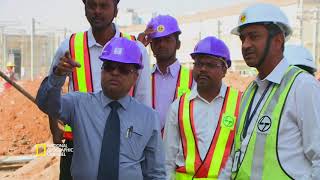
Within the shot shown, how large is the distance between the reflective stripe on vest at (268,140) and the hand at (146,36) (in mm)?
1958

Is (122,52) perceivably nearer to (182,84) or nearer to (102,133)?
(102,133)

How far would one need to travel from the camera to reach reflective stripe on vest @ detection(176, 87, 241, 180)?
412cm

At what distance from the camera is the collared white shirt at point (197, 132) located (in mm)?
4176

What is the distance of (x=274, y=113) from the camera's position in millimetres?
2965

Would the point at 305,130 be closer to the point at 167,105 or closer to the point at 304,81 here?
the point at 304,81

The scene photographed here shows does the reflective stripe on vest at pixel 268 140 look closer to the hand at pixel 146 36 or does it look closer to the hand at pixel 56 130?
the hand at pixel 56 130

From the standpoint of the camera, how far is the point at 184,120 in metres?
4.21

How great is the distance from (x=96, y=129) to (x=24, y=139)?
15.4 metres

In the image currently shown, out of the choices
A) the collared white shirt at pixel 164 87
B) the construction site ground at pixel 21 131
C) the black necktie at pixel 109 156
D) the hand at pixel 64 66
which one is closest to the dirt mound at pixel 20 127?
the construction site ground at pixel 21 131

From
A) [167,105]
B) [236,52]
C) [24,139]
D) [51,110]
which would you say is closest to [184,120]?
[167,105]

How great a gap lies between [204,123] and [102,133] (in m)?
1.13

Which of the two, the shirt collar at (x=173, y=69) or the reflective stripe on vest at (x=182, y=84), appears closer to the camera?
the reflective stripe on vest at (x=182, y=84)

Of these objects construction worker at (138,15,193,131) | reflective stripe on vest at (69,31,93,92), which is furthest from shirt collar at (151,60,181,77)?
reflective stripe on vest at (69,31,93,92)

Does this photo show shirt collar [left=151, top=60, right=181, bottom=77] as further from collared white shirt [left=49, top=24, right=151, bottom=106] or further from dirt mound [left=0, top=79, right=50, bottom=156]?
dirt mound [left=0, top=79, right=50, bottom=156]
